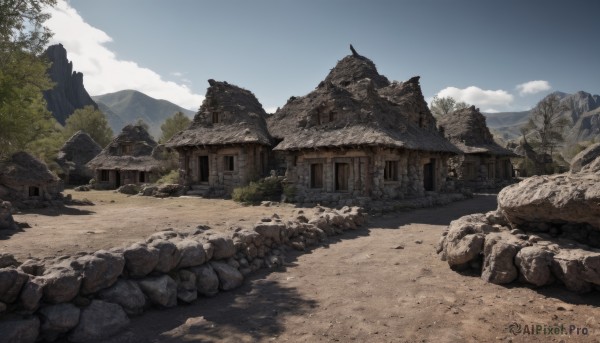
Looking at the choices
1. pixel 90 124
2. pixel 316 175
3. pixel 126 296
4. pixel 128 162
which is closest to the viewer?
pixel 126 296

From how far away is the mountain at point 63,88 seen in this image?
276ft

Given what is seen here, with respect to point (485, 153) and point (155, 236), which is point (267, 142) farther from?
point (485, 153)

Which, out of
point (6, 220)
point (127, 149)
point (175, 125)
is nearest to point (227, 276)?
point (6, 220)

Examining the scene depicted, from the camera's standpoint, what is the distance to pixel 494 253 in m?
6.71

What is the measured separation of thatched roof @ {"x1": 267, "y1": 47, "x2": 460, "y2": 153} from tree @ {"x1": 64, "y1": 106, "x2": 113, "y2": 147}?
42.1m

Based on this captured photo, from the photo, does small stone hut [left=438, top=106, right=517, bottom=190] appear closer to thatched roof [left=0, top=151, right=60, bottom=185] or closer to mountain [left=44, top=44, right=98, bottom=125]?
thatched roof [left=0, top=151, right=60, bottom=185]

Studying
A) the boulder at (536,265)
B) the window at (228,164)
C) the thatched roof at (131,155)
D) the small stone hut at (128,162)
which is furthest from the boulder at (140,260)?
the thatched roof at (131,155)

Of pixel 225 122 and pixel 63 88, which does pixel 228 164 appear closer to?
pixel 225 122

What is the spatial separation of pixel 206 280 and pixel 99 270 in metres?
1.88

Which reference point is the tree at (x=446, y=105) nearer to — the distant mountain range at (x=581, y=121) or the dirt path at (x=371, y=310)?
the distant mountain range at (x=581, y=121)

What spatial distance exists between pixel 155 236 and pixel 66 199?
15.1 metres

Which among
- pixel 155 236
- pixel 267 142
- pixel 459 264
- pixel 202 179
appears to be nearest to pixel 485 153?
pixel 267 142

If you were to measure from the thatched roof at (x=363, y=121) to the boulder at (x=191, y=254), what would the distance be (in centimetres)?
1128

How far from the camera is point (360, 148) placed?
17.3m
